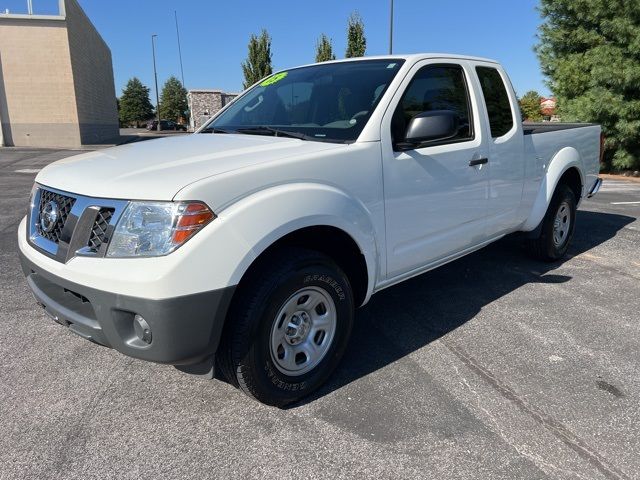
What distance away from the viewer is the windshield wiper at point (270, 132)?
309cm

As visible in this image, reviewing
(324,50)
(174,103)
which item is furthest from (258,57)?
(174,103)

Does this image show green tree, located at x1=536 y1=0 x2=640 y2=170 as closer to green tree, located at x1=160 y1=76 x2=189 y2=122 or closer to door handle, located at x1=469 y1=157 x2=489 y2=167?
door handle, located at x1=469 y1=157 x2=489 y2=167

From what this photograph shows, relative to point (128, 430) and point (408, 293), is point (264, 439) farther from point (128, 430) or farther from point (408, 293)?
point (408, 293)

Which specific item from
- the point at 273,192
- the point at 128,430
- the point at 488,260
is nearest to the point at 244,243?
the point at 273,192

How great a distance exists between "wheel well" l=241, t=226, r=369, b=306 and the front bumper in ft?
1.05

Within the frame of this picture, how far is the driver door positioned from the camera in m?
3.12

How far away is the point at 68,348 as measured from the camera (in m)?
3.38

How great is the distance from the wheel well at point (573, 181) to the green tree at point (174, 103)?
280ft

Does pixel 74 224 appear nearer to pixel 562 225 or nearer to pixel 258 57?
pixel 562 225

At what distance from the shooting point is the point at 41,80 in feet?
83.9

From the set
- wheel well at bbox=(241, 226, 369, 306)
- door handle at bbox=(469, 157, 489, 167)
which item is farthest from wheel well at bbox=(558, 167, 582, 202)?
wheel well at bbox=(241, 226, 369, 306)

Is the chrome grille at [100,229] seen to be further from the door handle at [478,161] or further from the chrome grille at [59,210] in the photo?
the door handle at [478,161]

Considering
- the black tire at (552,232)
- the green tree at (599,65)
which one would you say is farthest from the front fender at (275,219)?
the green tree at (599,65)

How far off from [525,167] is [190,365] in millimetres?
3380
